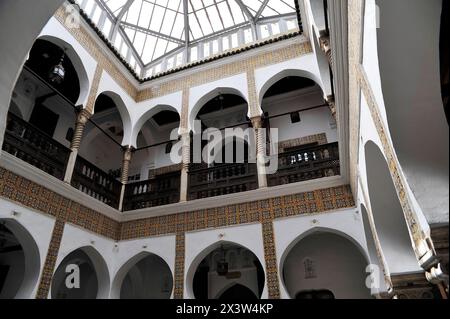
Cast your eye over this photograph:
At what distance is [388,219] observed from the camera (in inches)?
165

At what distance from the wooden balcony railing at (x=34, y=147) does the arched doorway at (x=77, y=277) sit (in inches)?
95.1

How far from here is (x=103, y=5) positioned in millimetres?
9547

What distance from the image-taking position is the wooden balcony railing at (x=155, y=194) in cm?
838

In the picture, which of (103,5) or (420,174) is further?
(103,5)

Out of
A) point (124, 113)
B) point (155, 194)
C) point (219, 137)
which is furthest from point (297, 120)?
point (124, 113)

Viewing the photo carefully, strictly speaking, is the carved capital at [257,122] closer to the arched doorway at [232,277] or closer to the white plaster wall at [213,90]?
the white plaster wall at [213,90]

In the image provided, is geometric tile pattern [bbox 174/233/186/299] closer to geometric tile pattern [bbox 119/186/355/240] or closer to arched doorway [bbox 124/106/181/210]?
geometric tile pattern [bbox 119/186/355/240]

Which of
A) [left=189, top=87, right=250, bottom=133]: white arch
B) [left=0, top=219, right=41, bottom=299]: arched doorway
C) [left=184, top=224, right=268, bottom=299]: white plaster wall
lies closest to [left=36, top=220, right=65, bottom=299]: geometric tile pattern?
[left=0, top=219, right=41, bottom=299]: arched doorway

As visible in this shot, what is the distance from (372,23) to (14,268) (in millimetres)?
10372
